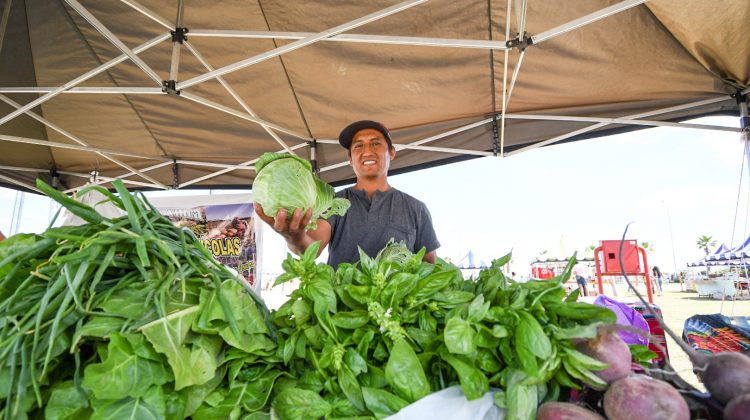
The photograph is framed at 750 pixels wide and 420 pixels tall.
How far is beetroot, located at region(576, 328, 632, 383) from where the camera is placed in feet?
2.51

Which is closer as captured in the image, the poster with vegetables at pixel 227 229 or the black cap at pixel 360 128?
the black cap at pixel 360 128

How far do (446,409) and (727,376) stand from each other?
22.3 inches

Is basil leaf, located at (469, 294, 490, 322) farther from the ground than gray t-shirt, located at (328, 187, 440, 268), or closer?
closer

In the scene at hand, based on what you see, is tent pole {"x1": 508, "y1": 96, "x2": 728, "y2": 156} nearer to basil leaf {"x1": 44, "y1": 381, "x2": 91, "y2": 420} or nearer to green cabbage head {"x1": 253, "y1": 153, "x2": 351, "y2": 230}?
green cabbage head {"x1": 253, "y1": 153, "x2": 351, "y2": 230}

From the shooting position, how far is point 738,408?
64cm

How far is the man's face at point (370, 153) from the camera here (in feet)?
8.14

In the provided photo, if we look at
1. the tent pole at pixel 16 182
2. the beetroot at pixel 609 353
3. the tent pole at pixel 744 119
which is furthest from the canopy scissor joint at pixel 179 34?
the tent pole at pixel 744 119

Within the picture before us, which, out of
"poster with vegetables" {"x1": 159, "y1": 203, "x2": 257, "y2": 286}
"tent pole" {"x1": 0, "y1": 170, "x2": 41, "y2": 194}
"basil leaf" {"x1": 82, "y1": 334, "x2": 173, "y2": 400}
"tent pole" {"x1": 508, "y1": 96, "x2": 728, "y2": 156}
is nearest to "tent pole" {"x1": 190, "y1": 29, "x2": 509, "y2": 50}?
"tent pole" {"x1": 508, "y1": 96, "x2": 728, "y2": 156}

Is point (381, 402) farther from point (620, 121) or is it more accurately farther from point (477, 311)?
point (620, 121)

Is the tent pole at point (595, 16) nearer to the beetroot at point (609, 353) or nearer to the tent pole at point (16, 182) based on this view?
the beetroot at point (609, 353)

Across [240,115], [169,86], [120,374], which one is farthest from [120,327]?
[240,115]

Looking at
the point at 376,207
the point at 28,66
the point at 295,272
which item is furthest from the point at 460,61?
the point at 28,66

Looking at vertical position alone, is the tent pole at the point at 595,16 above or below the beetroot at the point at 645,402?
above

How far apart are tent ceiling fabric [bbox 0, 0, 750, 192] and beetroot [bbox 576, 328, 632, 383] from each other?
2.37 metres
